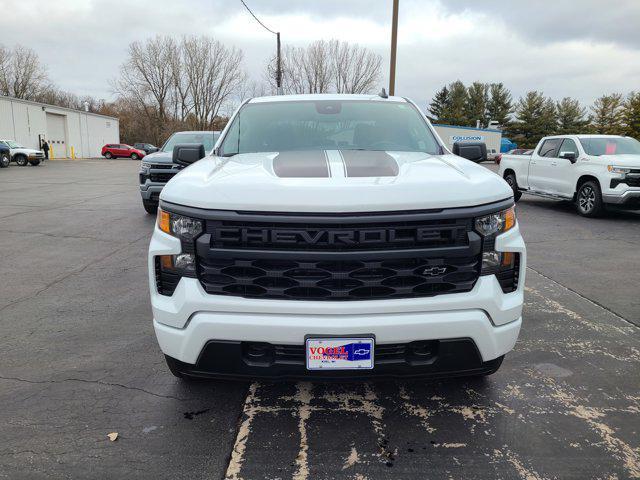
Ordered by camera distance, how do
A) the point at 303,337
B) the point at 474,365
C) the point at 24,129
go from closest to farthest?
the point at 303,337
the point at 474,365
the point at 24,129

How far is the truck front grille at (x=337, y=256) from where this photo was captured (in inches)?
88.9

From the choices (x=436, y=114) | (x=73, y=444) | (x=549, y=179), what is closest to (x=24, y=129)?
(x=549, y=179)

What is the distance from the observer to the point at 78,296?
4902 mm

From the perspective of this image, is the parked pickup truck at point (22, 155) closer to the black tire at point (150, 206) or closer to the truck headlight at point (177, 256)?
the black tire at point (150, 206)

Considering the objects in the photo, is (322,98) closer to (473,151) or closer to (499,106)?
(473,151)

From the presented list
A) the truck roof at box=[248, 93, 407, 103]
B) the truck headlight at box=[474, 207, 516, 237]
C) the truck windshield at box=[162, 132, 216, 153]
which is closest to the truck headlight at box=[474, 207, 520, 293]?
the truck headlight at box=[474, 207, 516, 237]

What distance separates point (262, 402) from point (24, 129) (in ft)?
162

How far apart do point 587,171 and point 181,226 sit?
34.4 ft

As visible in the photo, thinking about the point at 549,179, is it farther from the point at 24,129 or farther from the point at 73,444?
the point at 24,129

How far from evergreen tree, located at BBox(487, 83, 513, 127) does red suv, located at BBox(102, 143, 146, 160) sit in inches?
2565

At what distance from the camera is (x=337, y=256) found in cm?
226

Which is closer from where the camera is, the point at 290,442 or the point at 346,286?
the point at 346,286

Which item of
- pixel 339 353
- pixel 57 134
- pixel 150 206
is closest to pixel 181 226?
pixel 339 353

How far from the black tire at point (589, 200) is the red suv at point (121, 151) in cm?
4975
